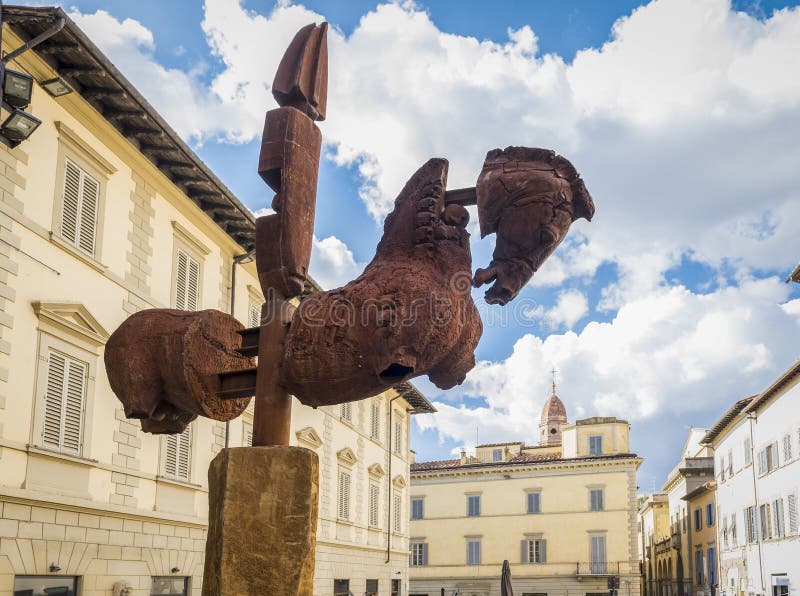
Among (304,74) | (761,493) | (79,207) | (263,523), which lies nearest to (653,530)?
(761,493)

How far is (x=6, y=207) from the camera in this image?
11906 millimetres

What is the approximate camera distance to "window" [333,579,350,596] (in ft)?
84.0

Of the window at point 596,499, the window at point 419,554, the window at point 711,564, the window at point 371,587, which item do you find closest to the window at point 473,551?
the window at point 419,554

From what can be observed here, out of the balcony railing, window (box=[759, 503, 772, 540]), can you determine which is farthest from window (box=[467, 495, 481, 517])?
window (box=[759, 503, 772, 540])

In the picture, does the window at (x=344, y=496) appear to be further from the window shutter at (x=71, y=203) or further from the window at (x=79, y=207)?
the window shutter at (x=71, y=203)

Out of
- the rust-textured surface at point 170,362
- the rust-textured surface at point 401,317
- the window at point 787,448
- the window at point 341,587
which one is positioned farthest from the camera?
the window at point 787,448

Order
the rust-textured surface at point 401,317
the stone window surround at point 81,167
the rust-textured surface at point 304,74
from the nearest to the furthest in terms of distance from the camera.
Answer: the rust-textured surface at point 401,317
the rust-textured surface at point 304,74
the stone window surround at point 81,167

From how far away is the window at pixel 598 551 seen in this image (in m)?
48.2

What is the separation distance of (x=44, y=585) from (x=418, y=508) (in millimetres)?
41466

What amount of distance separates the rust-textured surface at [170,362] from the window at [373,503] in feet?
81.3

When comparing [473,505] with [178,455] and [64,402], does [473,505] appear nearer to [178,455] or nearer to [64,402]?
[178,455]

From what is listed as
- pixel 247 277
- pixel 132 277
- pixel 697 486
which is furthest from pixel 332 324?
pixel 697 486

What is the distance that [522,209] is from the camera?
16.5 ft

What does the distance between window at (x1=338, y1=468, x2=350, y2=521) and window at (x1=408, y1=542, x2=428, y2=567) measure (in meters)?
26.9
